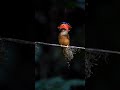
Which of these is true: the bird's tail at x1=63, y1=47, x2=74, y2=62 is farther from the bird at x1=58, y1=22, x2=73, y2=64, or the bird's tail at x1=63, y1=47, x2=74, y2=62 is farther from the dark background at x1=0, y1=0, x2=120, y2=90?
the dark background at x1=0, y1=0, x2=120, y2=90

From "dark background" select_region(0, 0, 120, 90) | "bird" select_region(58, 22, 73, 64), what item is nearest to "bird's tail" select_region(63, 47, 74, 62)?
"bird" select_region(58, 22, 73, 64)

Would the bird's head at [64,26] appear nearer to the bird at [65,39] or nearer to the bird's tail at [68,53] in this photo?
the bird at [65,39]

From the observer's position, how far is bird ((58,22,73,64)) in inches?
130

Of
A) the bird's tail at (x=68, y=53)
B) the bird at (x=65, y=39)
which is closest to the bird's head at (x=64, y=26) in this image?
the bird at (x=65, y=39)

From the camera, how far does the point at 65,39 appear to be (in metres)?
3.32

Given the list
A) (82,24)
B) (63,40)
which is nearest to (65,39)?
(63,40)

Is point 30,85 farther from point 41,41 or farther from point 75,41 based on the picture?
point 75,41

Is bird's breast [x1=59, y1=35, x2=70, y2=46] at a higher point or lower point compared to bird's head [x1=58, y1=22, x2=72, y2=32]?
lower

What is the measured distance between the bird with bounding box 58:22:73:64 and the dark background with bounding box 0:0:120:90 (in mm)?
54

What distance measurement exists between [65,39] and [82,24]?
1.03 feet

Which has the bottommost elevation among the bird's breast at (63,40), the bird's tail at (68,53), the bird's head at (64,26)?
the bird's tail at (68,53)

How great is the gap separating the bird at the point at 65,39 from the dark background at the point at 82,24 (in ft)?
0.18

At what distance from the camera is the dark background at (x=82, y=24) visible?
283cm

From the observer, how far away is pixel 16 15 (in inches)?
156
